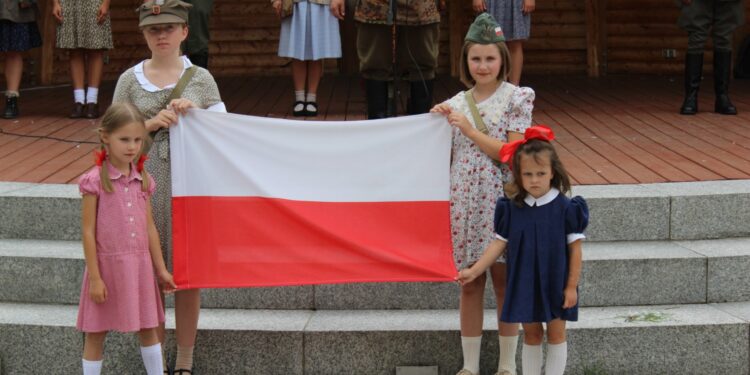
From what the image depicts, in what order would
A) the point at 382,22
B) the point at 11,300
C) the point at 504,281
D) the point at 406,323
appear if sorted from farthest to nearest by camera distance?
the point at 382,22 → the point at 11,300 → the point at 406,323 → the point at 504,281

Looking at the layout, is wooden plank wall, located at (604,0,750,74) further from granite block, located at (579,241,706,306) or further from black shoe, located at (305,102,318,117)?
granite block, located at (579,241,706,306)

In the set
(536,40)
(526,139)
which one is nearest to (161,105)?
(526,139)

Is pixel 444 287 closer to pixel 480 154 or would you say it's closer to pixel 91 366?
pixel 480 154

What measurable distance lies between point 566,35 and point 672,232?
6499 millimetres

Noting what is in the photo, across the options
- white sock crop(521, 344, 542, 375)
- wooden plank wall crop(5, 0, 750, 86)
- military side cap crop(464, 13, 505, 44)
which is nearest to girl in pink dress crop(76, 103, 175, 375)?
military side cap crop(464, 13, 505, 44)

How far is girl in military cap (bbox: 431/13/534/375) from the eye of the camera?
212 inches

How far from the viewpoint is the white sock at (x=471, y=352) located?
18.2 feet

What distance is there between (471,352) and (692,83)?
4887mm

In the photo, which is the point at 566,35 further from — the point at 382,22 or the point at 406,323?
the point at 406,323

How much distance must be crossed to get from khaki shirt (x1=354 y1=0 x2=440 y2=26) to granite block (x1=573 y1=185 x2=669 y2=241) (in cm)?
204

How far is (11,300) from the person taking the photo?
20.5ft

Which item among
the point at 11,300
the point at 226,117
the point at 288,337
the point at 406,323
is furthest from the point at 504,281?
the point at 11,300

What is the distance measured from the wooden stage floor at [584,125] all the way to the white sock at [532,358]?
1877 millimetres

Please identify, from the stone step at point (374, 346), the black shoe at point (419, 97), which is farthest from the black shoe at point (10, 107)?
the stone step at point (374, 346)
